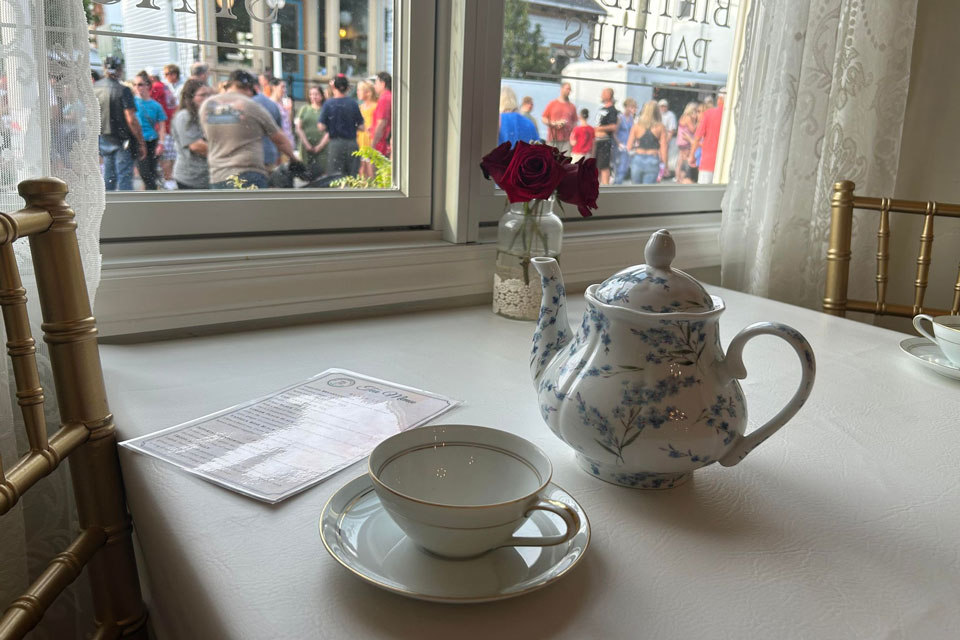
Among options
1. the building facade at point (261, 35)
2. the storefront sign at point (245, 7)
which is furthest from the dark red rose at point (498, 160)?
the storefront sign at point (245, 7)

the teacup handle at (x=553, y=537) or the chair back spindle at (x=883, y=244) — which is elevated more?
the chair back spindle at (x=883, y=244)

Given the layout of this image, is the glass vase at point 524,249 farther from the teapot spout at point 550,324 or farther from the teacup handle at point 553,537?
the teacup handle at point 553,537

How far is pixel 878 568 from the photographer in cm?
54

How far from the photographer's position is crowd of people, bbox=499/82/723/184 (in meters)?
1.43

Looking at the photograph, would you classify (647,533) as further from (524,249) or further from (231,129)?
(231,129)

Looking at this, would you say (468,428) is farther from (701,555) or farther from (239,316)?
(239,316)

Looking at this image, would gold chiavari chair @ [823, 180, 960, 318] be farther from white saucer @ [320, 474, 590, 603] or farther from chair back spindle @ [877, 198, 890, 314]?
white saucer @ [320, 474, 590, 603]

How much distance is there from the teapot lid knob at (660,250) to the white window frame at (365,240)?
67 centimetres

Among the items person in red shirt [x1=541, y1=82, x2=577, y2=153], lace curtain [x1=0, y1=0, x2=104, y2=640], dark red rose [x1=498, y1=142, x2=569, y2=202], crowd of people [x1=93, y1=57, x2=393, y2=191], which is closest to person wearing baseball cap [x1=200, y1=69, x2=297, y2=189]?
crowd of people [x1=93, y1=57, x2=393, y2=191]

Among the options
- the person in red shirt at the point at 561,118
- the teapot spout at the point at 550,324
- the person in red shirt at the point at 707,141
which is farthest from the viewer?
the person in red shirt at the point at 707,141

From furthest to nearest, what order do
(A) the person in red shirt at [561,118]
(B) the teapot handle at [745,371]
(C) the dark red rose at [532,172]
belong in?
(A) the person in red shirt at [561,118], (C) the dark red rose at [532,172], (B) the teapot handle at [745,371]

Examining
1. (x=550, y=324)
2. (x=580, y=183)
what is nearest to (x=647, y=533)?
(x=550, y=324)

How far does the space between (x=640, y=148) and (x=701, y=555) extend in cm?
126

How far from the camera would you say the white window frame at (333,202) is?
3.45ft
